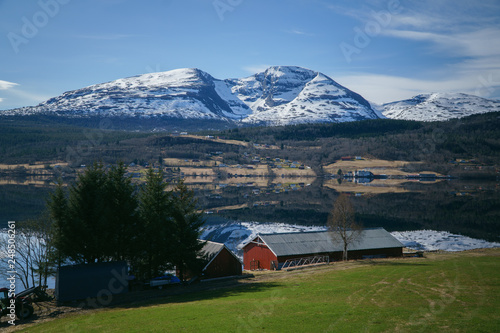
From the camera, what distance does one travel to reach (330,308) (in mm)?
21922

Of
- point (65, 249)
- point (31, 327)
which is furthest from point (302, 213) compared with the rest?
point (31, 327)

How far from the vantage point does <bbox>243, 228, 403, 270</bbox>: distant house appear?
45656 millimetres

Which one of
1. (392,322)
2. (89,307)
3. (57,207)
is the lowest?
(89,307)

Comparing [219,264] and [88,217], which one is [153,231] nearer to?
[88,217]

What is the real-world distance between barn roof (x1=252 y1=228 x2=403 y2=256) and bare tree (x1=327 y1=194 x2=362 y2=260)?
0.53 m

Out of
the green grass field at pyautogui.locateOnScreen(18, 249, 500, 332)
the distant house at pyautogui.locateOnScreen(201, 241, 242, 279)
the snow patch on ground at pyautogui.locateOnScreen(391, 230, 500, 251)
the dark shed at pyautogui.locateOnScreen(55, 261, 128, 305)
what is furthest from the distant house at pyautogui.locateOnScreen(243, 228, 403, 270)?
the dark shed at pyautogui.locateOnScreen(55, 261, 128, 305)

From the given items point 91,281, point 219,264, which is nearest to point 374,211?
point 219,264

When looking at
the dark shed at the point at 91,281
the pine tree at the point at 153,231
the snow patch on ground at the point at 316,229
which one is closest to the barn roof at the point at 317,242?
the snow patch on ground at the point at 316,229

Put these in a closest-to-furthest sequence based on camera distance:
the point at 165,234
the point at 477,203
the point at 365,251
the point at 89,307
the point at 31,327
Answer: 1. the point at 31,327
2. the point at 89,307
3. the point at 165,234
4. the point at 365,251
5. the point at 477,203

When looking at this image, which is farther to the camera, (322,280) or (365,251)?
(365,251)

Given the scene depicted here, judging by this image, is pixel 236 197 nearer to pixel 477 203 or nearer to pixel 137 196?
pixel 477 203

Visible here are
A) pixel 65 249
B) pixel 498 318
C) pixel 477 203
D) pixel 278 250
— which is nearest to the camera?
pixel 498 318

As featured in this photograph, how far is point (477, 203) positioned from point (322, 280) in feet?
314

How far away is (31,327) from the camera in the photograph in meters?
23.5
